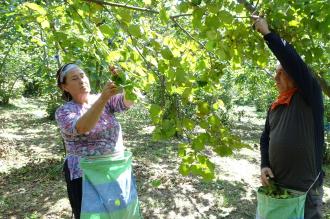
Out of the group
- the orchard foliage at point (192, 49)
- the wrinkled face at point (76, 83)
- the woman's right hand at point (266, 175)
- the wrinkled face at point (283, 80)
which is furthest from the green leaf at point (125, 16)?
the woman's right hand at point (266, 175)

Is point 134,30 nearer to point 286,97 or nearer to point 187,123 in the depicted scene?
point 187,123

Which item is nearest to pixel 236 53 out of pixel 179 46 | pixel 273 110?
pixel 179 46

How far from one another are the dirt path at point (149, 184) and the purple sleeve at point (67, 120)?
9.10 feet

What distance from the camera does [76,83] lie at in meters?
2.59

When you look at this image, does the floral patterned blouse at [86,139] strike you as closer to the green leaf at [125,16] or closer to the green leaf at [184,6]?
the green leaf at [125,16]

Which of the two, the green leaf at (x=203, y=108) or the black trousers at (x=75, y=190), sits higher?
the green leaf at (x=203, y=108)

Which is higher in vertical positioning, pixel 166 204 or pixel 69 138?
pixel 69 138

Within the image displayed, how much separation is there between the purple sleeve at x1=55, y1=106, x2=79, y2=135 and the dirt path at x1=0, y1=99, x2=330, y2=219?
277 cm

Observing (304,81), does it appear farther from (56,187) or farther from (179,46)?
(56,187)

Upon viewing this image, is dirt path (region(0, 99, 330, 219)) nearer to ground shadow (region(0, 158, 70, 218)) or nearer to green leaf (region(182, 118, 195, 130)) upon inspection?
ground shadow (region(0, 158, 70, 218))

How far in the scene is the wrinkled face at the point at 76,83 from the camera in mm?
2592

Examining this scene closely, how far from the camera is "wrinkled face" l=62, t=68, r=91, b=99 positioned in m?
2.59

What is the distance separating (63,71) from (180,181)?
4.09 m

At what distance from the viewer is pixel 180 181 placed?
20.7 feet
